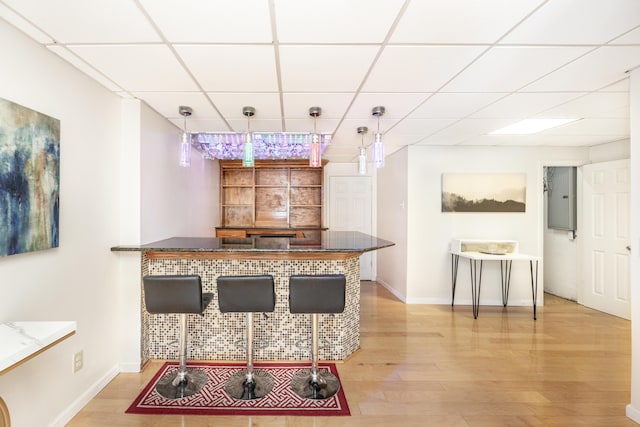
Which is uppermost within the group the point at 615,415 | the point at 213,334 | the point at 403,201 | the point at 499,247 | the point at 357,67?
the point at 357,67

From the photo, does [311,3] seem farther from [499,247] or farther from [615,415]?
[499,247]

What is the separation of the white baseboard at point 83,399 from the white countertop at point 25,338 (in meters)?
0.83

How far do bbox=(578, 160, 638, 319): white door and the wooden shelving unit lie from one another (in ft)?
13.5

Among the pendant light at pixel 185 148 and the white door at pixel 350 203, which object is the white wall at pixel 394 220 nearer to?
the white door at pixel 350 203

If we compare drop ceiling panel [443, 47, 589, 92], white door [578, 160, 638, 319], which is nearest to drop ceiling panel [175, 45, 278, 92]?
drop ceiling panel [443, 47, 589, 92]

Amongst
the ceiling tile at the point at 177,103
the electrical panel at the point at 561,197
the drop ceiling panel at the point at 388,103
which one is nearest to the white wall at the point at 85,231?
the ceiling tile at the point at 177,103

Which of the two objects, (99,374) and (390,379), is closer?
(99,374)

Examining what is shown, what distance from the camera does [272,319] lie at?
2.83 metres

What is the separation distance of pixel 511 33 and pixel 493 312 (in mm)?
3736

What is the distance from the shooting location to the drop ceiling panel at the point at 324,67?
70.1 inches

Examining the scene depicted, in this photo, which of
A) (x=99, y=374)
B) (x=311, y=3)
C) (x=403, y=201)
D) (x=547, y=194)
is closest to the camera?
(x=311, y=3)

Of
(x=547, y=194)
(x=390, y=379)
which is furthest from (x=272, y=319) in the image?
(x=547, y=194)

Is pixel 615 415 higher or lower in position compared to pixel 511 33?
lower

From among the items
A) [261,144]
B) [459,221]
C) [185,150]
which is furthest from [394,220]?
[185,150]
